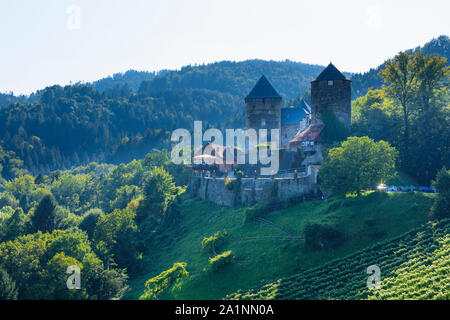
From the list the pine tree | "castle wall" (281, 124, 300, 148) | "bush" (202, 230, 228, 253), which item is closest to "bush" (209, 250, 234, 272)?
"bush" (202, 230, 228, 253)

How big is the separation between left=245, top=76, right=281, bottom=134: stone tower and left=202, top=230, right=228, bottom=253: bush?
2068 centimetres

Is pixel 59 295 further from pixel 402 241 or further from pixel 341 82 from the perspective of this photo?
pixel 341 82

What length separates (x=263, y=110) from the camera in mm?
59875

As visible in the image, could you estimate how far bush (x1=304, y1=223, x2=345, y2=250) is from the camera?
3481cm

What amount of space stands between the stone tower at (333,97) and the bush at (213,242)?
61.3 feet

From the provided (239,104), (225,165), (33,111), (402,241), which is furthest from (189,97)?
(402,241)

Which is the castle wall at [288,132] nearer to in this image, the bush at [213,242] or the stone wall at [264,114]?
the stone wall at [264,114]

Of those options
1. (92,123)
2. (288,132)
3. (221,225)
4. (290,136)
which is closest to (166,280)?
(221,225)

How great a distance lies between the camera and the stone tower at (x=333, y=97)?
52906 mm

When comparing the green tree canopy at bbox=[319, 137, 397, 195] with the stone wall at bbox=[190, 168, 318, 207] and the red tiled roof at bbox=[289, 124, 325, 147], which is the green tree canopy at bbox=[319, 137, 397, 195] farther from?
the red tiled roof at bbox=[289, 124, 325, 147]

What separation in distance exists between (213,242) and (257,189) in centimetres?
785

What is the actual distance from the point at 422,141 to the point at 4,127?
501ft

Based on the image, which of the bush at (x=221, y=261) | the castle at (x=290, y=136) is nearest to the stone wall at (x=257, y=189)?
the castle at (x=290, y=136)

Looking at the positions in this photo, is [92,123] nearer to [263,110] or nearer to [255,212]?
[263,110]
